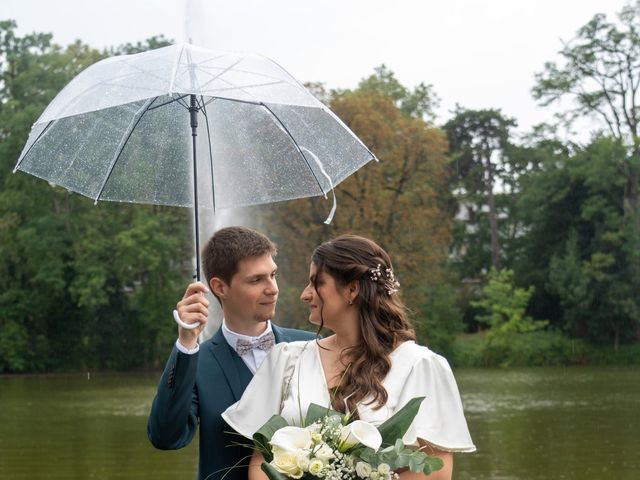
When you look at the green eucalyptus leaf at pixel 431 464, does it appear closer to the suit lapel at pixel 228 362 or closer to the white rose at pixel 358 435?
the white rose at pixel 358 435

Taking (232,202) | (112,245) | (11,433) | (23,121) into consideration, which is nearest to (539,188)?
(112,245)

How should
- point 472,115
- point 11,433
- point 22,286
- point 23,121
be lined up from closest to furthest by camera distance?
point 11,433, point 23,121, point 22,286, point 472,115

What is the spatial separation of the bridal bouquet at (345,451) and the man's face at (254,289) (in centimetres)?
82

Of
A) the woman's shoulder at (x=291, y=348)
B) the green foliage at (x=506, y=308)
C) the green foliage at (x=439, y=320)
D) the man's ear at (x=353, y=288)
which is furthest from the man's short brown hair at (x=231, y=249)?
the green foliage at (x=506, y=308)

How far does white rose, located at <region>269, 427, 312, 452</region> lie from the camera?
3.32 metres

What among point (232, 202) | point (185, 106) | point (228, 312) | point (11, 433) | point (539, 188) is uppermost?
point (539, 188)

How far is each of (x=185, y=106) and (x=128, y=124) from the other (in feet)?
0.92

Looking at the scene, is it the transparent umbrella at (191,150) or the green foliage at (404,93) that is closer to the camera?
the transparent umbrella at (191,150)

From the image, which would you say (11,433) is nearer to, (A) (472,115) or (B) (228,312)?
(B) (228,312)

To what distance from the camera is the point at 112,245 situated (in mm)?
44688

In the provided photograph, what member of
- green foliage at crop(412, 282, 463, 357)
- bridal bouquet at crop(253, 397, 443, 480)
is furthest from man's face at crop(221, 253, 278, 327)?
green foliage at crop(412, 282, 463, 357)

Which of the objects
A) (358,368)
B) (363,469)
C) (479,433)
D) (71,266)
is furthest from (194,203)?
(71,266)

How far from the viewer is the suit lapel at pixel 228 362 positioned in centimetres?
418

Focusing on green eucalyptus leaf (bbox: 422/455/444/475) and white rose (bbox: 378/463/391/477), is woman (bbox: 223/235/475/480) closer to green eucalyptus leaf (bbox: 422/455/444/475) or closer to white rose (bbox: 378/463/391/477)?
green eucalyptus leaf (bbox: 422/455/444/475)
